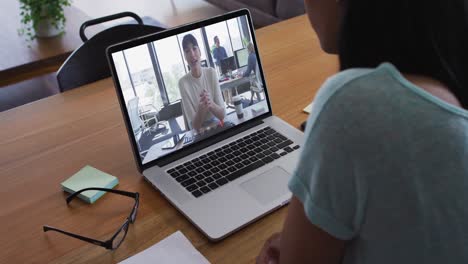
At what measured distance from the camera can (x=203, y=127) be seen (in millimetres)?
1103

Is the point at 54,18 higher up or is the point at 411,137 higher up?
the point at 54,18

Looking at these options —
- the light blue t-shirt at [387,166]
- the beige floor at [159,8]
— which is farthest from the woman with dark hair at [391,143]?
the beige floor at [159,8]

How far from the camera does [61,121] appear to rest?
4.20ft

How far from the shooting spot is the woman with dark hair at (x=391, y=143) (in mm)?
528

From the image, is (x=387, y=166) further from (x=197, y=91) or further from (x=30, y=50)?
(x=30, y=50)

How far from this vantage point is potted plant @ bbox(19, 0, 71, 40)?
218 cm

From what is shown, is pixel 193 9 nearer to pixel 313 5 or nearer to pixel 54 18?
pixel 54 18

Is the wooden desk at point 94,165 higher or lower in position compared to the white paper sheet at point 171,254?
higher

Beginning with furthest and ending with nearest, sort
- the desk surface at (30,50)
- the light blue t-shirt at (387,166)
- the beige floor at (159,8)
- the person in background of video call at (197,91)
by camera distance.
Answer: the beige floor at (159,8) → the desk surface at (30,50) → the person in background of video call at (197,91) → the light blue t-shirt at (387,166)

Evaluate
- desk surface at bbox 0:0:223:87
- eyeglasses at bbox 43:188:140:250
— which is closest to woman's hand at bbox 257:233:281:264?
eyeglasses at bbox 43:188:140:250

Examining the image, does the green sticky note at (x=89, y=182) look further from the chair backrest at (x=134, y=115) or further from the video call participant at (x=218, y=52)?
the video call participant at (x=218, y=52)

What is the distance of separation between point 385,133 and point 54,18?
79.6 inches

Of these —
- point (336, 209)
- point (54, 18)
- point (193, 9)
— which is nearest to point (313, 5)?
point (336, 209)

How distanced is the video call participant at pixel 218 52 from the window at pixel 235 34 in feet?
0.12
